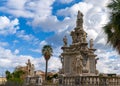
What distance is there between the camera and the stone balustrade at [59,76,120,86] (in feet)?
85.9

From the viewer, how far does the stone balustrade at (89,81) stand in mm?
26172

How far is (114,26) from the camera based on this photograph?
19.7 m

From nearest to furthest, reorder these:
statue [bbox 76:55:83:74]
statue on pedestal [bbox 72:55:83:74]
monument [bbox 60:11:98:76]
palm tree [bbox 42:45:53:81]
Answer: statue [bbox 76:55:83:74], statue on pedestal [bbox 72:55:83:74], monument [bbox 60:11:98:76], palm tree [bbox 42:45:53:81]

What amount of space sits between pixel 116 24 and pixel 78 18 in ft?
96.1

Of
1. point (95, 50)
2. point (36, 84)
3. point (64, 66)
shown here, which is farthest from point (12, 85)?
point (95, 50)

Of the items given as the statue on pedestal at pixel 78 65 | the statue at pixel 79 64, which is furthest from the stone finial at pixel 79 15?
the statue at pixel 79 64

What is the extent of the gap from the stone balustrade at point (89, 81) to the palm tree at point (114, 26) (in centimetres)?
643

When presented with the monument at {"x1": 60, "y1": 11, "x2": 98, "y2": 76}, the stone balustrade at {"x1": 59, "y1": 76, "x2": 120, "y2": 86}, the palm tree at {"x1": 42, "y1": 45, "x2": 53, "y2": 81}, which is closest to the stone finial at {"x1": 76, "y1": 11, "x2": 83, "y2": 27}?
the monument at {"x1": 60, "y1": 11, "x2": 98, "y2": 76}

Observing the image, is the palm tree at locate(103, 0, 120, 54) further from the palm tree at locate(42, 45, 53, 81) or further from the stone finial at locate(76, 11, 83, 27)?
the palm tree at locate(42, 45, 53, 81)

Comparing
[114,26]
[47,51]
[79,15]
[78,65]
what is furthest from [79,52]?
[114,26]

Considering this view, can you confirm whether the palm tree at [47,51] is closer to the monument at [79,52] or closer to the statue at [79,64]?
the monument at [79,52]

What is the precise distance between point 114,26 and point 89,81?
32.0 ft

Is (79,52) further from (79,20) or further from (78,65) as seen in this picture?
(79,20)

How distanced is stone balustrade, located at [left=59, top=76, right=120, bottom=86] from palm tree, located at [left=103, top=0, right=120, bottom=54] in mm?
6426
